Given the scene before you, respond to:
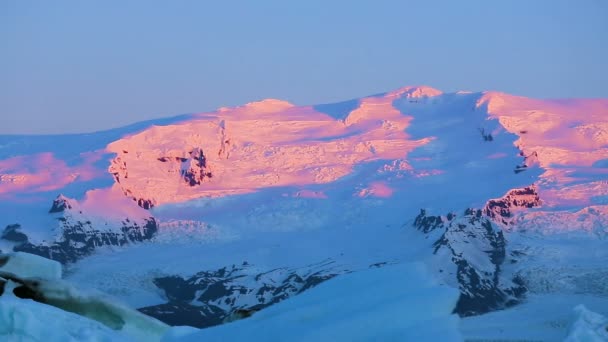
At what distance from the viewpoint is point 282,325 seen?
8.75 meters

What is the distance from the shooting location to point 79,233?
190m

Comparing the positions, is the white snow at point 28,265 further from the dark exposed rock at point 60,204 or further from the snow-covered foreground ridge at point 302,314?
the dark exposed rock at point 60,204

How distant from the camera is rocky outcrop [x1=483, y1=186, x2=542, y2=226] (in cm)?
18462

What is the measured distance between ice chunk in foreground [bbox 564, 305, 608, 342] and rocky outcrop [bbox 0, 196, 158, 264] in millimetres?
169014

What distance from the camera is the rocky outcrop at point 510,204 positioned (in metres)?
185

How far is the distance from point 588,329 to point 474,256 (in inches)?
6780

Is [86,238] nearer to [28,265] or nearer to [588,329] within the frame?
[588,329]

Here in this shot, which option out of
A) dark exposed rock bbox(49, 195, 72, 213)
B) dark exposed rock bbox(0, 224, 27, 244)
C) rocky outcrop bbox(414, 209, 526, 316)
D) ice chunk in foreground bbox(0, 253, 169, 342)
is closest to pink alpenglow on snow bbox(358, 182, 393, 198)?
rocky outcrop bbox(414, 209, 526, 316)

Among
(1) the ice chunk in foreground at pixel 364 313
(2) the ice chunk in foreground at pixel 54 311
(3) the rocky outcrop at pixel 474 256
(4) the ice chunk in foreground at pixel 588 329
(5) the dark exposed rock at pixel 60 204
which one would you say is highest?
(1) the ice chunk in foreground at pixel 364 313

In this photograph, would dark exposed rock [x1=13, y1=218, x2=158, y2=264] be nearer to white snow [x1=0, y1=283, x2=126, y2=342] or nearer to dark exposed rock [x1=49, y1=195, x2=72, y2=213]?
dark exposed rock [x1=49, y1=195, x2=72, y2=213]

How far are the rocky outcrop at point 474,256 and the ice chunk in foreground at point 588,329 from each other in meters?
150

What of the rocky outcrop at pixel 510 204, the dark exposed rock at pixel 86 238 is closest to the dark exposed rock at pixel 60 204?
the dark exposed rock at pixel 86 238

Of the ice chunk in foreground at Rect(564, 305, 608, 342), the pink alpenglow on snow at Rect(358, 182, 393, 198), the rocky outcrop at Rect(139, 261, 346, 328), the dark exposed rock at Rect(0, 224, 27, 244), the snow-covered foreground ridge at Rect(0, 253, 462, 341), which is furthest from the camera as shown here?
the pink alpenglow on snow at Rect(358, 182, 393, 198)

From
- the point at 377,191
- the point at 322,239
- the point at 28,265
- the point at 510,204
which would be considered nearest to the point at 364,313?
the point at 28,265
